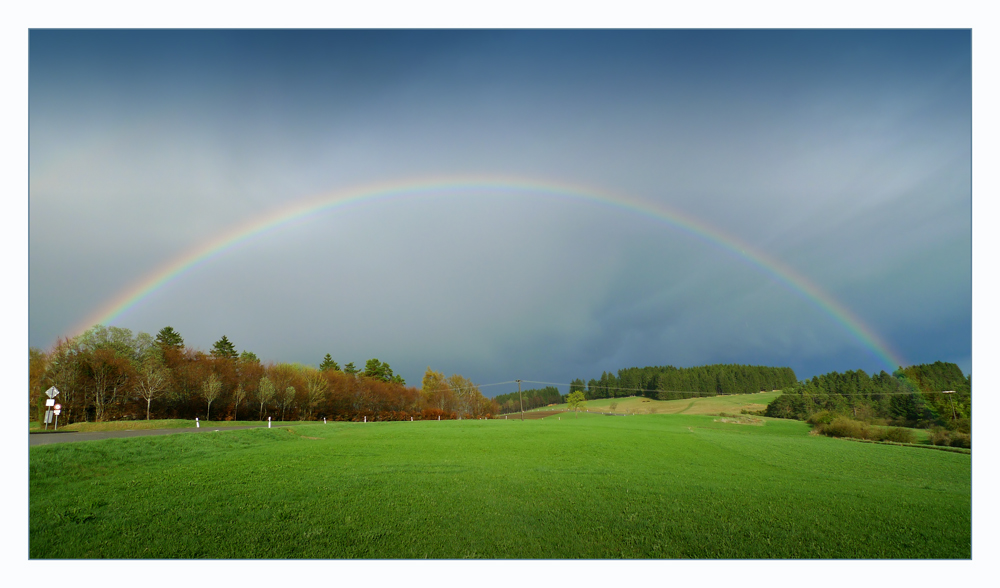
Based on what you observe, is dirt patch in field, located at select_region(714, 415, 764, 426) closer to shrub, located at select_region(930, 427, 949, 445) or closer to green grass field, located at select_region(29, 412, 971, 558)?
shrub, located at select_region(930, 427, 949, 445)

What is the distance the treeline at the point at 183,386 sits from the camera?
3941 cm

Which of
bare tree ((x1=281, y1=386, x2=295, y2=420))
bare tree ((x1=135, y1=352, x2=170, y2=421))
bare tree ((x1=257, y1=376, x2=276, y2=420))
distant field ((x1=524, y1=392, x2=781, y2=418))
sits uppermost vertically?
bare tree ((x1=135, y1=352, x2=170, y2=421))

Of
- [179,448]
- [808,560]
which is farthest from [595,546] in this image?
[179,448]

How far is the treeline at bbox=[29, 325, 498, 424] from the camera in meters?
39.4

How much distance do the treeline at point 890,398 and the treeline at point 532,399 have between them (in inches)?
2948

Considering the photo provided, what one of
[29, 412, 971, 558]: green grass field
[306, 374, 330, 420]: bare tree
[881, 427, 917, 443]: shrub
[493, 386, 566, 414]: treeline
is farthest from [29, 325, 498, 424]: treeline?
[881, 427, 917, 443]: shrub

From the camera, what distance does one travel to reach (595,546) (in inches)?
271

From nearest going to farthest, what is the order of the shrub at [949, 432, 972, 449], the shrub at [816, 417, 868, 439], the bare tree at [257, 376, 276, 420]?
the shrub at [949, 432, 972, 449], the shrub at [816, 417, 868, 439], the bare tree at [257, 376, 276, 420]

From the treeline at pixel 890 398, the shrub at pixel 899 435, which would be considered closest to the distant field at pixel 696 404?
the treeline at pixel 890 398

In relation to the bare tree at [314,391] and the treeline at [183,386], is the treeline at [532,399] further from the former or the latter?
the bare tree at [314,391]

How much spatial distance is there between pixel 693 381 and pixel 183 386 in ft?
325

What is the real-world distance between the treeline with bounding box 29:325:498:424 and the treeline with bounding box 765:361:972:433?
57.2m

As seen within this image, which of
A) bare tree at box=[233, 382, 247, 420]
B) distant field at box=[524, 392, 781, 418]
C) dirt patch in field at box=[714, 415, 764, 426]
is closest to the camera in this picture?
bare tree at box=[233, 382, 247, 420]

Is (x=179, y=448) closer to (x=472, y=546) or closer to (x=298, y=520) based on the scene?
(x=298, y=520)
